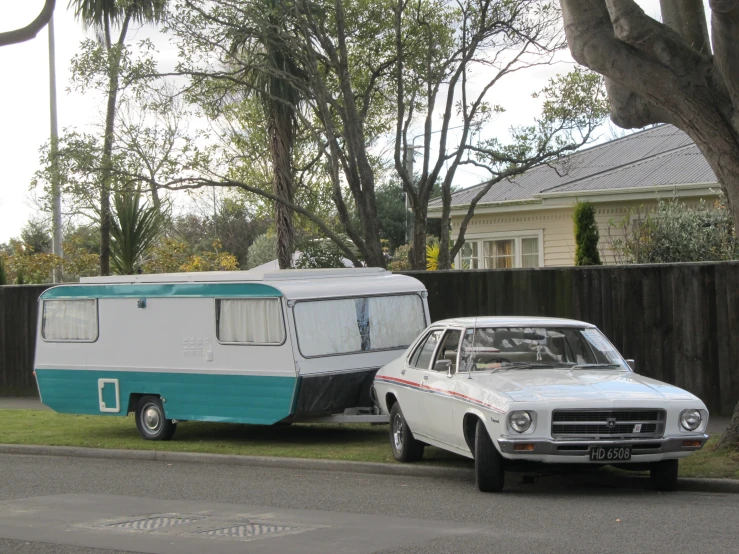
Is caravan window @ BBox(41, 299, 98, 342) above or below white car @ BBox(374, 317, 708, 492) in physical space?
above

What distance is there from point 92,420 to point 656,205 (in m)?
12.7

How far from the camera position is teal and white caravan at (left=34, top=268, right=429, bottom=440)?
13.2 meters

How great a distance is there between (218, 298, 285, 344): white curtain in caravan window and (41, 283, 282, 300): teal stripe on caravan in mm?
120

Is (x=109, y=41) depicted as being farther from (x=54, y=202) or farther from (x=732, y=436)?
(x=732, y=436)

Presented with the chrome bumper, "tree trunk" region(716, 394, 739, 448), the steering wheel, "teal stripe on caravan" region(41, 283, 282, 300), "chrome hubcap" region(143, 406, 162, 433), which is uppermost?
"teal stripe on caravan" region(41, 283, 282, 300)

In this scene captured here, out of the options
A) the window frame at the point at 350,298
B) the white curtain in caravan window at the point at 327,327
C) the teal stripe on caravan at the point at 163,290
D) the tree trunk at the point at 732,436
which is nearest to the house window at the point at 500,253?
the window frame at the point at 350,298

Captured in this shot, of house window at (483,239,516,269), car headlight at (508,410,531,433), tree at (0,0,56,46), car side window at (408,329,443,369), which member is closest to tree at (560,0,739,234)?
car headlight at (508,410,531,433)

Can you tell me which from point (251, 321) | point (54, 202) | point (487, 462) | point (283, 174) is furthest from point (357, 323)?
point (54, 202)

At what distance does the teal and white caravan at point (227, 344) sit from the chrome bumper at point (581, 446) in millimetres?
4063

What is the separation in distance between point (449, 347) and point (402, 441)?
131cm

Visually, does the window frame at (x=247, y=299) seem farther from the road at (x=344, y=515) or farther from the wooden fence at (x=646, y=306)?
the wooden fence at (x=646, y=306)

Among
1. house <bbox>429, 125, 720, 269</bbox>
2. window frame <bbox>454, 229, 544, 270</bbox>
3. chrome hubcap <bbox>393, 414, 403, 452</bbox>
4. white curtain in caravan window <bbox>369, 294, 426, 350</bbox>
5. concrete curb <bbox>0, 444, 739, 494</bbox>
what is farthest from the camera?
window frame <bbox>454, 229, 544, 270</bbox>

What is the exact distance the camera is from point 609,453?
30.0ft

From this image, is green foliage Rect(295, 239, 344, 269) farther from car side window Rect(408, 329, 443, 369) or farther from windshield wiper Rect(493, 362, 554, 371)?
windshield wiper Rect(493, 362, 554, 371)
